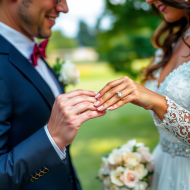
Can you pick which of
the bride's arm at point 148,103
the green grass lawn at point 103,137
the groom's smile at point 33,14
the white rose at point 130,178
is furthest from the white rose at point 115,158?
the green grass lawn at point 103,137

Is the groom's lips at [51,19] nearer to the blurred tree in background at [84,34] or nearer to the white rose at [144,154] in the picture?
the white rose at [144,154]

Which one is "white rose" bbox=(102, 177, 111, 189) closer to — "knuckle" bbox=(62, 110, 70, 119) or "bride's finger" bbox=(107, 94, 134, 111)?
"bride's finger" bbox=(107, 94, 134, 111)

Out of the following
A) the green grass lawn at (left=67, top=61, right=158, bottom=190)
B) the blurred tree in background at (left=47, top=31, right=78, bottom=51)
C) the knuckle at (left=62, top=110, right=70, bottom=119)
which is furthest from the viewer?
the blurred tree in background at (left=47, top=31, right=78, bottom=51)

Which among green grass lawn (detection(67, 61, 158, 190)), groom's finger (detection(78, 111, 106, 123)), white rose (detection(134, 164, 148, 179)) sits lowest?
green grass lawn (detection(67, 61, 158, 190))

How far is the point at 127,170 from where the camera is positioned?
204 centimetres

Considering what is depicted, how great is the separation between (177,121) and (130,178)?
67 cm

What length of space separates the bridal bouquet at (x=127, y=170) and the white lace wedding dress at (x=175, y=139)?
4.8 inches

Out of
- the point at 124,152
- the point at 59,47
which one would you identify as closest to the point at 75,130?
the point at 124,152

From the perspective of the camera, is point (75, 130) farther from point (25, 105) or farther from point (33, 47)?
point (33, 47)

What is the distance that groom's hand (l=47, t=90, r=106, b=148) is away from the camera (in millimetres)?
1326

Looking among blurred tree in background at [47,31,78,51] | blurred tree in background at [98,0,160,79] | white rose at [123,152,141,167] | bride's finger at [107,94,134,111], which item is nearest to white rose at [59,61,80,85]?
white rose at [123,152,141,167]

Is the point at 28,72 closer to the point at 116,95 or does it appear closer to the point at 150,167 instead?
the point at 116,95

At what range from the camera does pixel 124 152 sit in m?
2.13

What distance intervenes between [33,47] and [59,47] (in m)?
74.3
